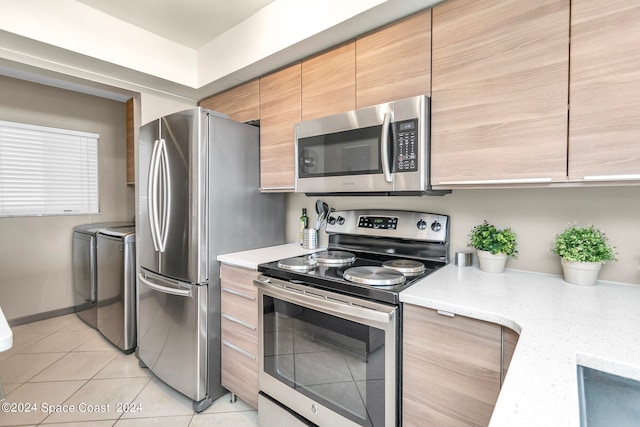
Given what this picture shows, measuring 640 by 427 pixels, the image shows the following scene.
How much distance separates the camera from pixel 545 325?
0.88 meters

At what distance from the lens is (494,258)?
144cm

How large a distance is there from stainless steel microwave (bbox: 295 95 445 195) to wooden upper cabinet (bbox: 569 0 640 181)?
536 millimetres

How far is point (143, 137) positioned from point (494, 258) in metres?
2.31

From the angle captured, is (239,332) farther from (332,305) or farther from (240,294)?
(332,305)

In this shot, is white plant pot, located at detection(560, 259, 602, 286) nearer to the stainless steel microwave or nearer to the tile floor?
the stainless steel microwave

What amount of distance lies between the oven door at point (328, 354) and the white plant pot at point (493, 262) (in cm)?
62

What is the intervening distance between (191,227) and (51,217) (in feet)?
8.26

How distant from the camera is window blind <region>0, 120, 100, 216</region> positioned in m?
2.95

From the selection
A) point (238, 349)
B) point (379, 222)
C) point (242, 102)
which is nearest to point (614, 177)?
point (379, 222)


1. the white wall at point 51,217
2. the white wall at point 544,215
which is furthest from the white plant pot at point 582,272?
the white wall at point 51,217

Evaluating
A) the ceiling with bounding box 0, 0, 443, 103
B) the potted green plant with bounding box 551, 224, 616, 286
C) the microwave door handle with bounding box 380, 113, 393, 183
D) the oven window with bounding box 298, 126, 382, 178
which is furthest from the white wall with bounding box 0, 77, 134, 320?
the potted green plant with bounding box 551, 224, 616, 286

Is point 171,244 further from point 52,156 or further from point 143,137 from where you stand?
point 52,156

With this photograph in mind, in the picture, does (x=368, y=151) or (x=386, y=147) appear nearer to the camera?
(x=386, y=147)

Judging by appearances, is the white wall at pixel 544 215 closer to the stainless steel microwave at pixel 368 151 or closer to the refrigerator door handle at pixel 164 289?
the stainless steel microwave at pixel 368 151
